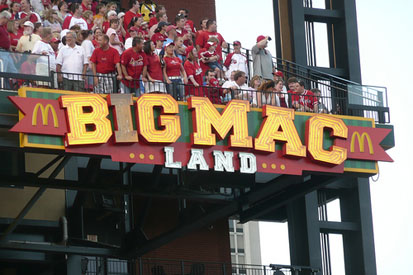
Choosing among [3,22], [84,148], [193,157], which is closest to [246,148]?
[193,157]

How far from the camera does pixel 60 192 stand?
32.6 m

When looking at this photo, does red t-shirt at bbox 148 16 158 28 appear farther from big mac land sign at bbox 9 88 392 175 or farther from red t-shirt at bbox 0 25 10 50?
red t-shirt at bbox 0 25 10 50

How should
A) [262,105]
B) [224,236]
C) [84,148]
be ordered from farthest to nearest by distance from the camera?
[224,236]
[262,105]
[84,148]

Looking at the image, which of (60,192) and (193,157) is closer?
(193,157)

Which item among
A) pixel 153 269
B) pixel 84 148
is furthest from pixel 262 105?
pixel 153 269

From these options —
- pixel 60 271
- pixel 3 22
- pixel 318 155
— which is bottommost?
pixel 60 271

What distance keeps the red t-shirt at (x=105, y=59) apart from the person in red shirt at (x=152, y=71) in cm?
71

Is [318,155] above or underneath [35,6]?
underneath

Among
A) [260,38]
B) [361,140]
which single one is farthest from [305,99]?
[260,38]

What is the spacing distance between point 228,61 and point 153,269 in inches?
255

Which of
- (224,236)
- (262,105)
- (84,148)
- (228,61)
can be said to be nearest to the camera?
(84,148)

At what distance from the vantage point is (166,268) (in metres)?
35.5

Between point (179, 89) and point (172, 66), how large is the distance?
2.01 feet

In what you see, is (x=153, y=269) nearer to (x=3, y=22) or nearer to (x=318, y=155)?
(x=318, y=155)
